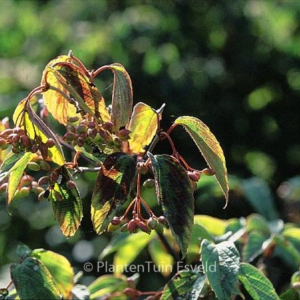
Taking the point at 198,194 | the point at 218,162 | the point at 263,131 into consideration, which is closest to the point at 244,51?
the point at 263,131

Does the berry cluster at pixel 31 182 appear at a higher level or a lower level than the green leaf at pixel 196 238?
higher

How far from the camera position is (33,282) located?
1314 millimetres

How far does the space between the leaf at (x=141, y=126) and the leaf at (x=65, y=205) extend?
126 millimetres

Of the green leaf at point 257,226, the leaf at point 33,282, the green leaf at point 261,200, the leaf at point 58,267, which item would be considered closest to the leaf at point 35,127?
the leaf at point 33,282

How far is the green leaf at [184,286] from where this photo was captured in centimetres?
132

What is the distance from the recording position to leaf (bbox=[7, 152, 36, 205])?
1.18m

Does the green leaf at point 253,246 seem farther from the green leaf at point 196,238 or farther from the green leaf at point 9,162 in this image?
the green leaf at point 9,162

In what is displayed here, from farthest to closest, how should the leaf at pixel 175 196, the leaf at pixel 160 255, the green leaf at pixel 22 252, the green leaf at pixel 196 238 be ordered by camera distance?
the leaf at pixel 160 255 → the green leaf at pixel 196 238 → the green leaf at pixel 22 252 → the leaf at pixel 175 196

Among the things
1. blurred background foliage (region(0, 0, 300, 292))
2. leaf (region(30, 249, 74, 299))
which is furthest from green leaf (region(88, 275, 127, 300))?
blurred background foliage (region(0, 0, 300, 292))

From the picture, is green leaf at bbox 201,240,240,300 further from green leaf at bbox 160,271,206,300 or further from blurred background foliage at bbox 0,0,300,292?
blurred background foliage at bbox 0,0,300,292

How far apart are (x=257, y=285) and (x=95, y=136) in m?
0.42

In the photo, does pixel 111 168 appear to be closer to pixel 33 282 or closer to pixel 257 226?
pixel 33 282

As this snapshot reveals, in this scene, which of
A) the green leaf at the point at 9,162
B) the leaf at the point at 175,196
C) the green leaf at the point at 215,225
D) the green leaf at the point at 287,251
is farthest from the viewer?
the green leaf at the point at 215,225

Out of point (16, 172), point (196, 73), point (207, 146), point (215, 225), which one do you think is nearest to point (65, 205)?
point (16, 172)
